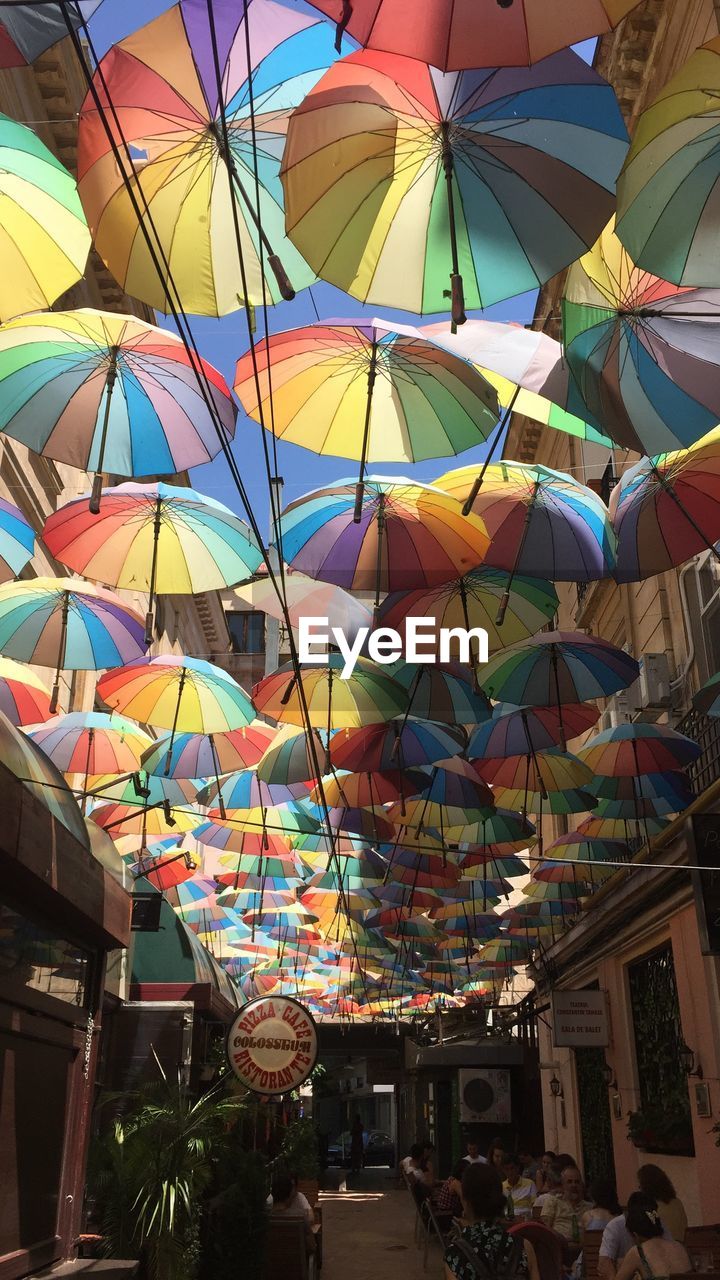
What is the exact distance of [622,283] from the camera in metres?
5.67

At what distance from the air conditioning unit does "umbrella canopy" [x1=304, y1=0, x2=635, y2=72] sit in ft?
91.7

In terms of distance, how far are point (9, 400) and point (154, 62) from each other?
2716mm

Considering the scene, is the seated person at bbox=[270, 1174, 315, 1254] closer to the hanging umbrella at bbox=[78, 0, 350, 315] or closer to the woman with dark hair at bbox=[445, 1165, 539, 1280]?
the woman with dark hair at bbox=[445, 1165, 539, 1280]

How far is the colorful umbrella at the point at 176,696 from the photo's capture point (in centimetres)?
1066

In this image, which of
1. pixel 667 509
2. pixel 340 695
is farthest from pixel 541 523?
pixel 340 695

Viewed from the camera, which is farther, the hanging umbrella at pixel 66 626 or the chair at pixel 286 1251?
the chair at pixel 286 1251

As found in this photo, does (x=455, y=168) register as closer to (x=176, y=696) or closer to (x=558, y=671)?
(x=558, y=671)

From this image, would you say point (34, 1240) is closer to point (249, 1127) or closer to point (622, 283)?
point (622, 283)

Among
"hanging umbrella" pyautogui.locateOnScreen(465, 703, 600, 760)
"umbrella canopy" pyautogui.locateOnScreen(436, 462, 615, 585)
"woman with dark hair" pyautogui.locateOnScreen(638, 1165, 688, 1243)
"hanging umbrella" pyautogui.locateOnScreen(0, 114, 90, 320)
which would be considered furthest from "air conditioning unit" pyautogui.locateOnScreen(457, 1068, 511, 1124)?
"hanging umbrella" pyautogui.locateOnScreen(0, 114, 90, 320)

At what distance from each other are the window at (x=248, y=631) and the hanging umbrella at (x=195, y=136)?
141 ft

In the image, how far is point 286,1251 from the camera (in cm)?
1180

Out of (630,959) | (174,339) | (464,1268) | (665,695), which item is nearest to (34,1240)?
(464,1268)

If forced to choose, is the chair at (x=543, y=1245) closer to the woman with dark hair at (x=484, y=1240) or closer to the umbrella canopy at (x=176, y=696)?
the woman with dark hair at (x=484, y=1240)

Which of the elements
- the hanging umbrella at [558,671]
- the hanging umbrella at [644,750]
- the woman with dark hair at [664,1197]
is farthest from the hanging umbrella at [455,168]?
the hanging umbrella at [644,750]
